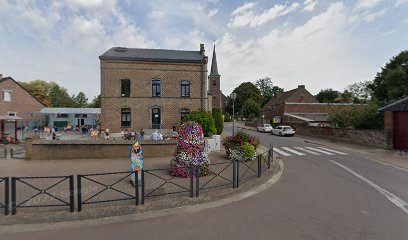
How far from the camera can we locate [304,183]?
704 centimetres

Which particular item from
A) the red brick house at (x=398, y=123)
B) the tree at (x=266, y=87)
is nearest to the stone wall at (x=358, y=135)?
the red brick house at (x=398, y=123)

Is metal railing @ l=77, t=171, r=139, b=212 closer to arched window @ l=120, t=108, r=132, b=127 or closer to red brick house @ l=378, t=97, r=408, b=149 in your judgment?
arched window @ l=120, t=108, r=132, b=127

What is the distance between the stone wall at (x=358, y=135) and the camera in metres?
14.6

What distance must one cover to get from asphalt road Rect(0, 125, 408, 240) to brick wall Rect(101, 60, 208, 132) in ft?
52.1

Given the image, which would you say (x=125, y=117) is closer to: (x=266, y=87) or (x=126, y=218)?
(x=126, y=218)

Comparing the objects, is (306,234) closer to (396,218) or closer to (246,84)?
(396,218)

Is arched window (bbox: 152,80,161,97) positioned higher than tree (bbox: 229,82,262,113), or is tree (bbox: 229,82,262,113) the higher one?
tree (bbox: 229,82,262,113)

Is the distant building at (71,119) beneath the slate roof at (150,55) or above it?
beneath

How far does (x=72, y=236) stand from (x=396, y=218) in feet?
22.0

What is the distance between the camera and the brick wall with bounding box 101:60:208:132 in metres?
20.3

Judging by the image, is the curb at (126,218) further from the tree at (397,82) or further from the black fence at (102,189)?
the tree at (397,82)

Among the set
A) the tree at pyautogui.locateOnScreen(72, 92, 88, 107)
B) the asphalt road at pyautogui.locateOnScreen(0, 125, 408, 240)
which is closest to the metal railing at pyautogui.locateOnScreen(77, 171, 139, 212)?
the asphalt road at pyautogui.locateOnScreen(0, 125, 408, 240)

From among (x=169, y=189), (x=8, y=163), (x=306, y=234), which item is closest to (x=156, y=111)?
(x=8, y=163)

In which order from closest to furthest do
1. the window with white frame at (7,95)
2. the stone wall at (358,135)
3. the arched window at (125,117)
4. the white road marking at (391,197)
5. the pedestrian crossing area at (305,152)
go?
the white road marking at (391,197) → the pedestrian crossing area at (305,152) → the stone wall at (358,135) → the arched window at (125,117) → the window with white frame at (7,95)
